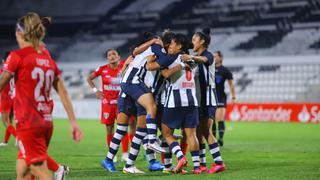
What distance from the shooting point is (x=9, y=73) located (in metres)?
6.29

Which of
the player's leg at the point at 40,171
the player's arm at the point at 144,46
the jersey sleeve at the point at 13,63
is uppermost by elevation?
the player's arm at the point at 144,46

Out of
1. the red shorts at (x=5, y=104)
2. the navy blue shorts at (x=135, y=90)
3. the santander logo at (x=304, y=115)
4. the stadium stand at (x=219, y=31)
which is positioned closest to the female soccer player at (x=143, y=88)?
the navy blue shorts at (x=135, y=90)

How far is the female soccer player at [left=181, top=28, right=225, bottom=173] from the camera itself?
10266 mm

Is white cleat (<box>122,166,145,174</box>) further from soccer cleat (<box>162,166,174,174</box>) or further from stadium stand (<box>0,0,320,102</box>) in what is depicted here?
stadium stand (<box>0,0,320,102</box>)

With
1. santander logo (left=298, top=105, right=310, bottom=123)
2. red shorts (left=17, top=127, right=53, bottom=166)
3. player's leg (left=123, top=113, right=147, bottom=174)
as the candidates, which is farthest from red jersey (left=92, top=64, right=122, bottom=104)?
santander logo (left=298, top=105, right=310, bottom=123)

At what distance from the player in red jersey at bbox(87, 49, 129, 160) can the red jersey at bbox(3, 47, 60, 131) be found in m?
6.29

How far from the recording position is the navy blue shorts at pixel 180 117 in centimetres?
986

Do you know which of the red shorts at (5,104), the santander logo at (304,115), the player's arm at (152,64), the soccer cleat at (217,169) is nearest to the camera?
the player's arm at (152,64)

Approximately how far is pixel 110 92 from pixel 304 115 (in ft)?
56.2

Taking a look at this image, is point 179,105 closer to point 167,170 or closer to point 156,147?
point 156,147

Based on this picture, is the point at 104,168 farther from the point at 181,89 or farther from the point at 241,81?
the point at 241,81

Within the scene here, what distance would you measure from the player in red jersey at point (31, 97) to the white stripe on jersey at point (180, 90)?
3.59 meters

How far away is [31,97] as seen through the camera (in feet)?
20.8

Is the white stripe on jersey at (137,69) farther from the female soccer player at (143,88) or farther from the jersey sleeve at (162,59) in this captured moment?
the jersey sleeve at (162,59)
